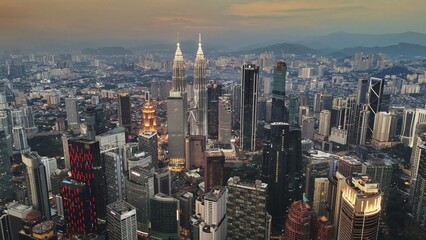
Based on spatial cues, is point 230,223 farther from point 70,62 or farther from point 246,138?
point 70,62

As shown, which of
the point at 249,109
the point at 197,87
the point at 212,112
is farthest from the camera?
the point at 212,112

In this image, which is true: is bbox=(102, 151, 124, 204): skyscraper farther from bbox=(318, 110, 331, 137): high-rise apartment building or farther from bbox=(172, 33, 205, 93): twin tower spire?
bbox=(318, 110, 331, 137): high-rise apartment building

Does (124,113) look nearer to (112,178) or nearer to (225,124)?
(225,124)

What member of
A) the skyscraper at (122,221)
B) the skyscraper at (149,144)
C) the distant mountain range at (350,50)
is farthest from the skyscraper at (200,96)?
the skyscraper at (122,221)

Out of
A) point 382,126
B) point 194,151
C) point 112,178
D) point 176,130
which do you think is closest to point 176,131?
point 176,130

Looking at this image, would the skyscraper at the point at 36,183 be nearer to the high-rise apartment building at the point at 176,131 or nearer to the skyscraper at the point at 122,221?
the skyscraper at the point at 122,221
